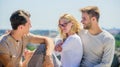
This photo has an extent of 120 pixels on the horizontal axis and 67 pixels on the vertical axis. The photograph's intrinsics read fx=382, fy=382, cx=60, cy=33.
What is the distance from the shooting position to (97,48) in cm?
406

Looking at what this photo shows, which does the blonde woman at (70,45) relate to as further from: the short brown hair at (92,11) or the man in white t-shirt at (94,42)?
the short brown hair at (92,11)

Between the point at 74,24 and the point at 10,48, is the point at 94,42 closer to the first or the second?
the point at 74,24

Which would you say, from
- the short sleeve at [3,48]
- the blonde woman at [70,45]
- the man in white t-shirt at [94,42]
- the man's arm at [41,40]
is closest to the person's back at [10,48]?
the short sleeve at [3,48]

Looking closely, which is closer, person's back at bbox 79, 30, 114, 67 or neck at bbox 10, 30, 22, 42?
neck at bbox 10, 30, 22, 42

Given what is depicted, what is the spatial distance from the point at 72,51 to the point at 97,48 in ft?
0.92

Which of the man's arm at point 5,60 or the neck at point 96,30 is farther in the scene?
the neck at point 96,30

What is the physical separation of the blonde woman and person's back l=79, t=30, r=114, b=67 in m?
0.07

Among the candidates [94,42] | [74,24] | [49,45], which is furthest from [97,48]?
[49,45]

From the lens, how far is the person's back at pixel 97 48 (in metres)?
4.02

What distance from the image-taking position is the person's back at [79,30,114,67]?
4.02 metres

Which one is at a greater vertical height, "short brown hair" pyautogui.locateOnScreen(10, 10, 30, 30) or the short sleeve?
"short brown hair" pyautogui.locateOnScreen(10, 10, 30, 30)

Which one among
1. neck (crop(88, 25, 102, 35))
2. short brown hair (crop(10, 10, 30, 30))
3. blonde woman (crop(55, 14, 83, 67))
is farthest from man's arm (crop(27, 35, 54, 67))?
neck (crop(88, 25, 102, 35))

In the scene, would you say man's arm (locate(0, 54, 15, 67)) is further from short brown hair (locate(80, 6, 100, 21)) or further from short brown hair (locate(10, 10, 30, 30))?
short brown hair (locate(80, 6, 100, 21))

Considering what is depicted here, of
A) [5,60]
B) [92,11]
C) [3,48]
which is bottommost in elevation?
[5,60]
